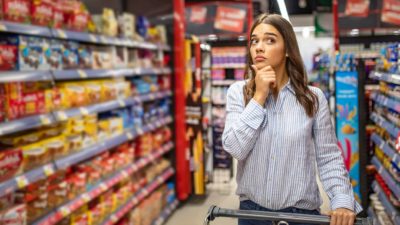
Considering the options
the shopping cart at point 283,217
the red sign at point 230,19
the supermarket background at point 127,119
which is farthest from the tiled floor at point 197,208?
the red sign at point 230,19

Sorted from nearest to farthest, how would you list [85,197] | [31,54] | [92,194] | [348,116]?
[31,54] < [85,197] < [92,194] < [348,116]

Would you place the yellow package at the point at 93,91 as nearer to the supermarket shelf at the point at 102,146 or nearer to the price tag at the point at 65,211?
the supermarket shelf at the point at 102,146

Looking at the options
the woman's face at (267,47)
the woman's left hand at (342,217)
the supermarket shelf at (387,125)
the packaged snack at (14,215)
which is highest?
the woman's face at (267,47)

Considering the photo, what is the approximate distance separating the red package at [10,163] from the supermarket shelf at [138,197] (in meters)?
1.29

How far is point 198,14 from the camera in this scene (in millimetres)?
12406

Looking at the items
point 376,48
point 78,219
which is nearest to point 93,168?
point 78,219

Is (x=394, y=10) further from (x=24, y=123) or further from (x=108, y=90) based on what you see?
(x=24, y=123)

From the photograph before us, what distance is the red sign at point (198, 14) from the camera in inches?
486

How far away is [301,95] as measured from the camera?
186 cm

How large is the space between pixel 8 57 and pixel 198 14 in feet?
32.6

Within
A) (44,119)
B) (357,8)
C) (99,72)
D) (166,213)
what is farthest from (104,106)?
(357,8)

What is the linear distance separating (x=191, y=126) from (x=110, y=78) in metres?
1.72

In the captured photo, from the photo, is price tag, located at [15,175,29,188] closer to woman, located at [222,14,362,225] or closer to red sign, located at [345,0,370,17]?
woman, located at [222,14,362,225]

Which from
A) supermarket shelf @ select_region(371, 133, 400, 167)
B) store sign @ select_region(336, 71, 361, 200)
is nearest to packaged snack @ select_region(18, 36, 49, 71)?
supermarket shelf @ select_region(371, 133, 400, 167)
